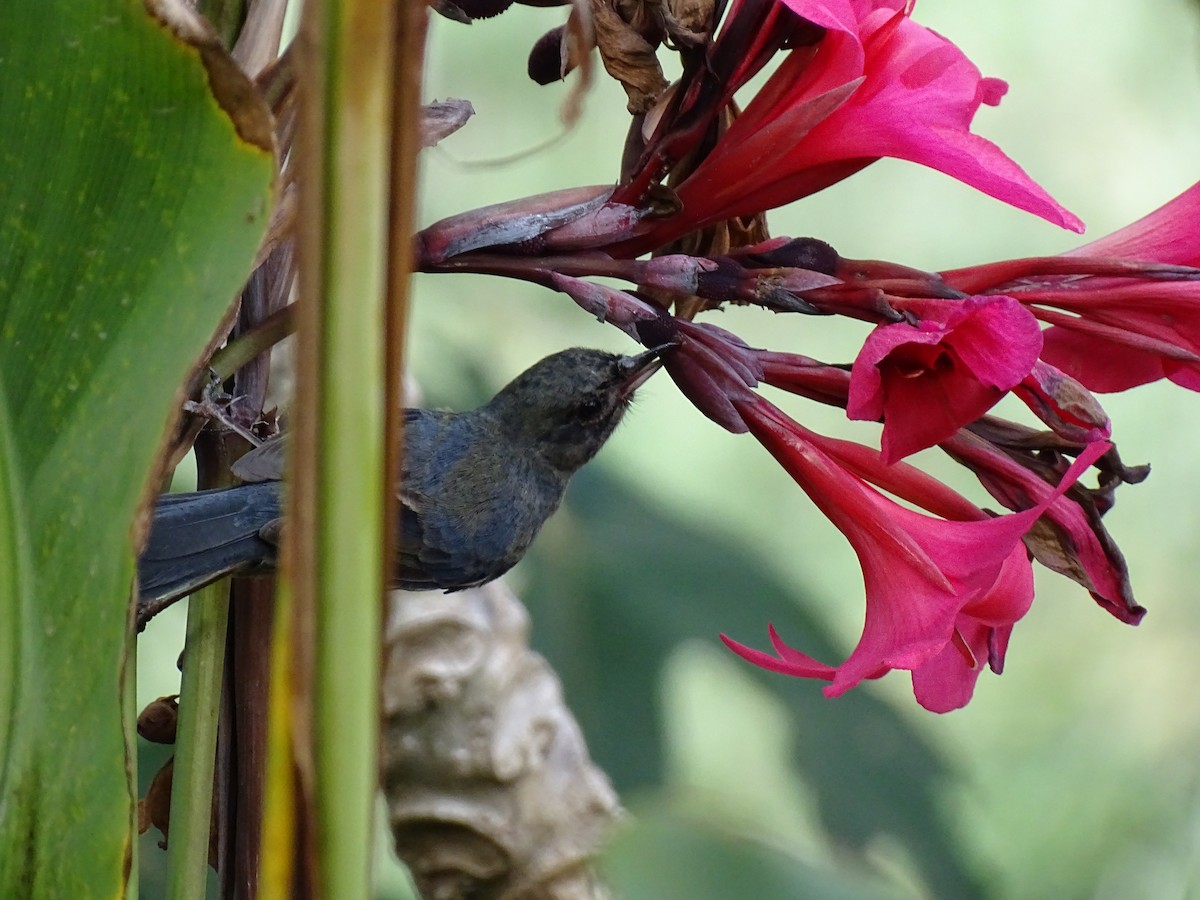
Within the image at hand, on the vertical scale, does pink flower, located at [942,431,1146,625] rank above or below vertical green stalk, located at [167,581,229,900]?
above

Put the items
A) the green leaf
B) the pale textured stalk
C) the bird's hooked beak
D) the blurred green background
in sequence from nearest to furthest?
the green leaf < the bird's hooked beak < the pale textured stalk < the blurred green background

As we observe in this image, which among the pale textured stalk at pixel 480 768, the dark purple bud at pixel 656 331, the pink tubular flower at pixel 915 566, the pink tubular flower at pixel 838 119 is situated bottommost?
the pale textured stalk at pixel 480 768

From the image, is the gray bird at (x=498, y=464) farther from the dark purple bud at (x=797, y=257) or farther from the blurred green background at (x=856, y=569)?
the blurred green background at (x=856, y=569)

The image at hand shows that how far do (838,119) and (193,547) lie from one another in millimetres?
313

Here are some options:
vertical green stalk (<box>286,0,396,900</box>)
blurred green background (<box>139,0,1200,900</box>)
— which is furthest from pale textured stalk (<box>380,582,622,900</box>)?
vertical green stalk (<box>286,0,396,900</box>)

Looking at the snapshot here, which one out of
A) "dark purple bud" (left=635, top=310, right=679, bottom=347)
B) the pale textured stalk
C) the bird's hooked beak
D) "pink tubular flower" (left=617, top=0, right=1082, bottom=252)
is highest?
"pink tubular flower" (left=617, top=0, right=1082, bottom=252)

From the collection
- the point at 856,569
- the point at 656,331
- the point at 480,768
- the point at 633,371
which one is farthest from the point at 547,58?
the point at 856,569

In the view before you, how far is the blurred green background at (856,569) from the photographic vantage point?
130 cm

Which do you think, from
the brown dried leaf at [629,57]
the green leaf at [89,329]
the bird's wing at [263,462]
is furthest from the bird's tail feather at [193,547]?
the brown dried leaf at [629,57]

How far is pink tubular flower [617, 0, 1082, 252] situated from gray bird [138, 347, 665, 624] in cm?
20

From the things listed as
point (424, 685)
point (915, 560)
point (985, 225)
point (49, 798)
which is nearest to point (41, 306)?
point (49, 798)

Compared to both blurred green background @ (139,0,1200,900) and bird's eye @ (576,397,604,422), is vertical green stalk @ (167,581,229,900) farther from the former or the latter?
blurred green background @ (139,0,1200,900)

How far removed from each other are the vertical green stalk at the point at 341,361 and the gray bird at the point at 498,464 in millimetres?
418

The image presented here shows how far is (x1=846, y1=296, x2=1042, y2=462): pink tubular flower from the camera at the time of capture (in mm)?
369
